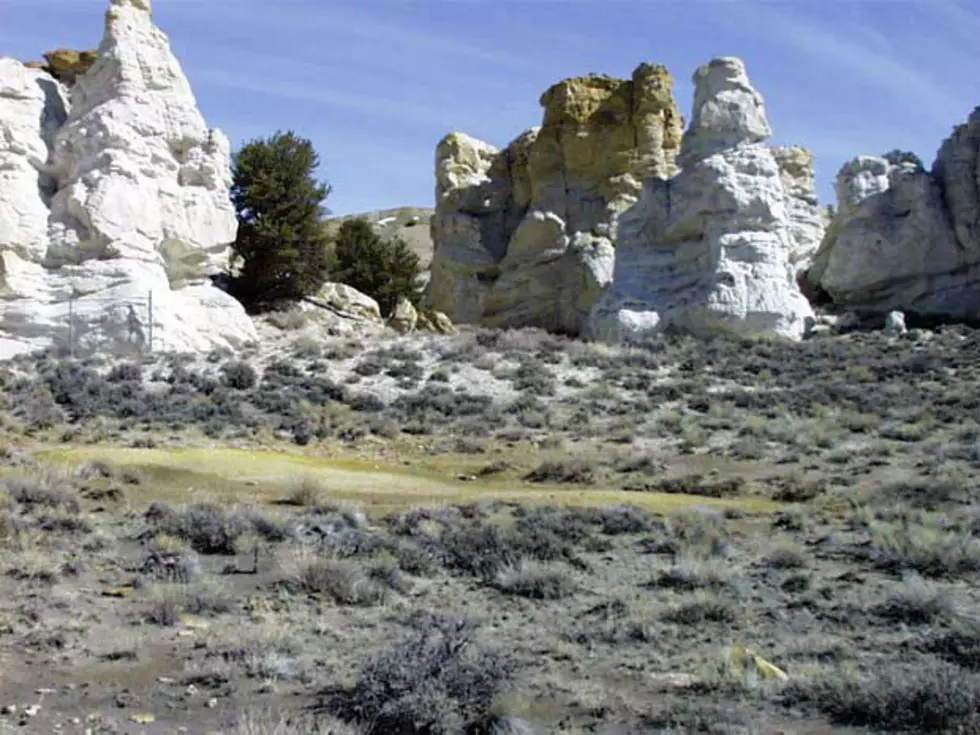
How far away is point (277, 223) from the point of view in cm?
3344

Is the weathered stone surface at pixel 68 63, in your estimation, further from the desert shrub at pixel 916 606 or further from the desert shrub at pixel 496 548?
the desert shrub at pixel 916 606

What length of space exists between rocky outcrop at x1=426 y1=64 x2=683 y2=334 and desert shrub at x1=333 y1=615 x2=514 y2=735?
34896mm

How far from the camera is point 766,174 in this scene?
115ft

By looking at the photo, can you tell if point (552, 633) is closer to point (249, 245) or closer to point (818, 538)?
point (818, 538)

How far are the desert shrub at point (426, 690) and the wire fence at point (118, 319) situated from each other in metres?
20.5

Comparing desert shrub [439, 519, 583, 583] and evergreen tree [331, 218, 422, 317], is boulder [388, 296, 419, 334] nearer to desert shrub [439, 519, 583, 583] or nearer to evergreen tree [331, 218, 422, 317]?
evergreen tree [331, 218, 422, 317]

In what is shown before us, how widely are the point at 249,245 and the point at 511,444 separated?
1406 centimetres

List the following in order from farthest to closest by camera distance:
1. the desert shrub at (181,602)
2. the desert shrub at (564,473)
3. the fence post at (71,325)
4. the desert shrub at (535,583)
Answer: the fence post at (71,325) < the desert shrub at (564,473) < the desert shrub at (535,583) < the desert shrub at (181,602)

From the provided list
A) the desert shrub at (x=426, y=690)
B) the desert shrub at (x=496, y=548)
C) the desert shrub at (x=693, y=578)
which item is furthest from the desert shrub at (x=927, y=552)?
Result: the desert shrub at (x=426, y=690)

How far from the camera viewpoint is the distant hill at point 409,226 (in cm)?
8544

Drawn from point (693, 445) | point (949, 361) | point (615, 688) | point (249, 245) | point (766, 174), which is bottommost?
point (615, 688)

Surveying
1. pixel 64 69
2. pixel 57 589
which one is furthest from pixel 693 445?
pixel 64 69

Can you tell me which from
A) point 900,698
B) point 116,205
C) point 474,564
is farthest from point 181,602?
point 116,205

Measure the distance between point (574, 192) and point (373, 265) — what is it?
906 centimetres
